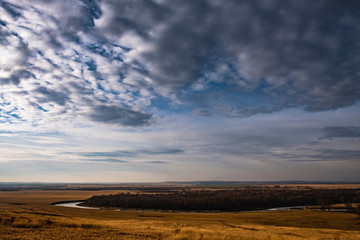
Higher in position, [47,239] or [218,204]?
[47,239]

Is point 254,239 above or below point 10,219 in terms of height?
below

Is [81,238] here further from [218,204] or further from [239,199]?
[239,199]

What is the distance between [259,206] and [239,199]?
9820mm

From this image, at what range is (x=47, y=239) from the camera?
18.6 meters

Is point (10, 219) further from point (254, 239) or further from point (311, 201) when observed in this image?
point (311, 201)

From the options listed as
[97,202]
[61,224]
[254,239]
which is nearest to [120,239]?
[61,224]

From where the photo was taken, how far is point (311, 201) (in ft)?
449

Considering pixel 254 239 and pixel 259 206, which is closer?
pixel 254 239

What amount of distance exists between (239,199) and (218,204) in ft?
49.1

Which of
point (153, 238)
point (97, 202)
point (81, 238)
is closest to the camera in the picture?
point (81, 238)

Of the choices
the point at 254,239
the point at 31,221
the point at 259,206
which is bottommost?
the point at 259,206

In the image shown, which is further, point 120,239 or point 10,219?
point 10,219

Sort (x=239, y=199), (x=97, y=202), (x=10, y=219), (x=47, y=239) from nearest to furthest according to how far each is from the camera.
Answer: (x=47, y=239) < (x=10, y=219) < (x=239, y=199) < (x=97, y=202)

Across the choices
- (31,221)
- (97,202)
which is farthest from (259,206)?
(31,221)
